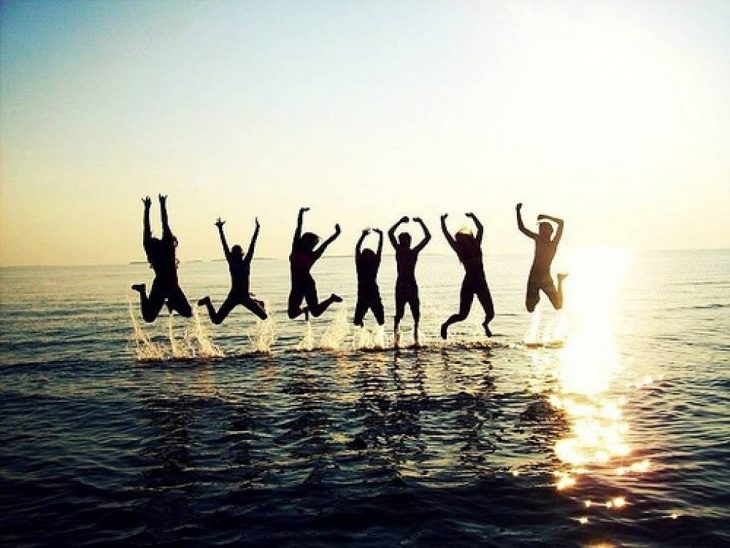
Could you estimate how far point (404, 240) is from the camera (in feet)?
61.0

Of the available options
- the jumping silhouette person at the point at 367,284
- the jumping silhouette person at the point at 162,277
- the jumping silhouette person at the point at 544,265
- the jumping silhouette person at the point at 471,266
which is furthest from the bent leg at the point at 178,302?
the jumping silhouette person at the point at 544,265

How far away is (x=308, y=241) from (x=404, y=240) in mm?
3189

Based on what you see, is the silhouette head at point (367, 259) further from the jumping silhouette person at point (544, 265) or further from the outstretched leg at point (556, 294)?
the outstretched leg at point (556, 294)

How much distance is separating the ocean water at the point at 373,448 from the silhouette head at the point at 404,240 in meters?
3.90

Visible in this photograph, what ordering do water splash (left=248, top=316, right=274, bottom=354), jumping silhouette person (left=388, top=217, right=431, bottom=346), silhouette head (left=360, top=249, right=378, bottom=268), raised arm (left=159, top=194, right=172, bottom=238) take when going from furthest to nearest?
water splash (left=248, top=316, right=274, bottom=354)
silhouette head (left=360, top=249, right=378, bottom=268)
jumping silhouette person (left=388, top=217, right=431, bottom=346)
raised arm (left=159, top=194, right=172, bottom=238)

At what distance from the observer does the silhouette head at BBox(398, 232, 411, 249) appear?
60.5 ft

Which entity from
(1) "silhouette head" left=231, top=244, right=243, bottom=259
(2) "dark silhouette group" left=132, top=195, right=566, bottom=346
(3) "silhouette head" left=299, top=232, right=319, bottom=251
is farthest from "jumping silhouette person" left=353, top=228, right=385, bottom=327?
(1) "silhouette head" left=231, top=244, right=243, bottom=259

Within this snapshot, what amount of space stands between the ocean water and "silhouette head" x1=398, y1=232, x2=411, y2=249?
3.90m

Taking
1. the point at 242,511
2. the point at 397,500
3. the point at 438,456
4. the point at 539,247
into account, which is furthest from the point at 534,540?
the point at 539,247

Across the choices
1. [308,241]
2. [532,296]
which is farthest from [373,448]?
[532,296]

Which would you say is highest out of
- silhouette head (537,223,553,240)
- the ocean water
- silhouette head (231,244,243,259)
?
silhouette head (537,223,553,240)

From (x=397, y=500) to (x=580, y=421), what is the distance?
5.27 meters

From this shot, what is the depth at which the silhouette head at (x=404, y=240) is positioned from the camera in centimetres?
1845

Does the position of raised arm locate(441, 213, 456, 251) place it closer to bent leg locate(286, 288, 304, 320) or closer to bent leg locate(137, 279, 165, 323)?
bent leg locate(286, 288, 304, 320)
